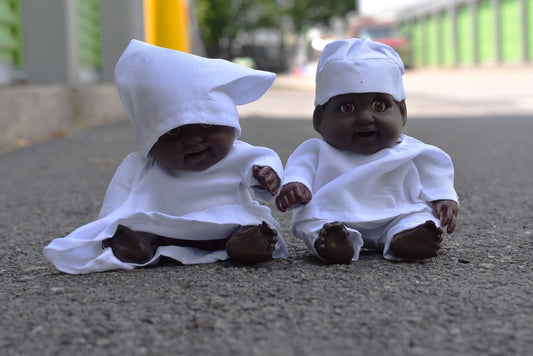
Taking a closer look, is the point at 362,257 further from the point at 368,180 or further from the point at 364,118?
the point at 364,118

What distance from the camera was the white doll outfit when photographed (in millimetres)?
2389

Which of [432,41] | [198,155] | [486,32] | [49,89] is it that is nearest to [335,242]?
[198,155]

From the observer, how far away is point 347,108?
94.7 inches

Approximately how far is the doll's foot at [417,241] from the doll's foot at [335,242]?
0.53 feet

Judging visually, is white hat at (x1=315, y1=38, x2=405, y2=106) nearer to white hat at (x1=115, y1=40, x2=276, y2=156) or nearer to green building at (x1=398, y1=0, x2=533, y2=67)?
white hat at (x1=115, y1=40, x2=276, y2=156)

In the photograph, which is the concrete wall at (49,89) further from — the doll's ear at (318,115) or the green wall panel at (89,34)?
the doll's ear at (318,115)

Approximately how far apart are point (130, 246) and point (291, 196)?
0.55 m

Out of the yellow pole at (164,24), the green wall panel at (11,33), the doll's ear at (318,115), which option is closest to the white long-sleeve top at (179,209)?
the doll's ear at (318,115)

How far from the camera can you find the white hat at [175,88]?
2.26 meters

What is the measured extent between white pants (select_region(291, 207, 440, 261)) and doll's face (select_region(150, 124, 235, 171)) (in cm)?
38

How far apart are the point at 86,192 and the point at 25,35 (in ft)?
14.2

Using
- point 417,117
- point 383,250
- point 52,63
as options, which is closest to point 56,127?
point 52,63

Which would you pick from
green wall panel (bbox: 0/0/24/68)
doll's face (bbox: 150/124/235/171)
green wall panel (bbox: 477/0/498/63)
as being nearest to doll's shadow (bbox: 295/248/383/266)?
doll's face (bbox: 150/124/235/171)

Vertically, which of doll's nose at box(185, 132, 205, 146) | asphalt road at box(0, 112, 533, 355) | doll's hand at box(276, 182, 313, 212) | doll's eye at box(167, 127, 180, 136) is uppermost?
doll's eye at box(167, 127, 180, 136)
